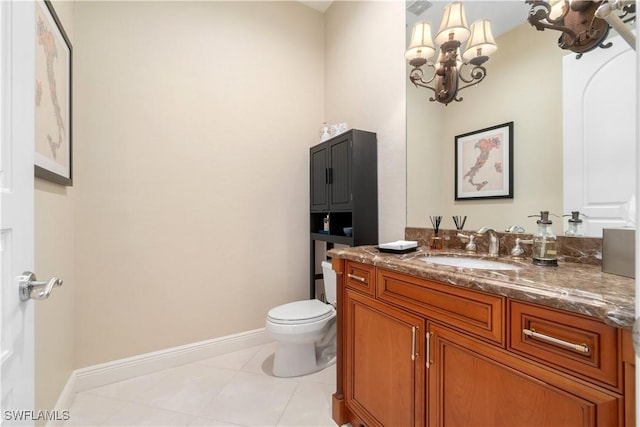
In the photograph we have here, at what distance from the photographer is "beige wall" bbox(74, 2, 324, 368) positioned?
183 centimetres

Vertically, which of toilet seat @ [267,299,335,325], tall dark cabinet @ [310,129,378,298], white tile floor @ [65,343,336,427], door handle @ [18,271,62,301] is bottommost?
white tile floor @ [65,343,336,427]

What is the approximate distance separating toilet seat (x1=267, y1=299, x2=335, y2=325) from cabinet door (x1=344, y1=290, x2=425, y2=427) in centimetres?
47

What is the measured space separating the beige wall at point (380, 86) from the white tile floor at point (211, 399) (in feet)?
3.75

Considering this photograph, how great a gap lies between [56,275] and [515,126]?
2.38 meters

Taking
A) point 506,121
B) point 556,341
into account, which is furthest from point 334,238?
point 556,341

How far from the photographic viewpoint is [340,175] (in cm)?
211

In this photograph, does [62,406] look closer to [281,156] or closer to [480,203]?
[281,156]

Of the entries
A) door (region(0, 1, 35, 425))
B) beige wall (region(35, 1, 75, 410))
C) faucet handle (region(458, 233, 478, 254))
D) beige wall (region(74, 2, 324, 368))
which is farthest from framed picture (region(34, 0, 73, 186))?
faucet handle (region(458, 233, 478, 254))

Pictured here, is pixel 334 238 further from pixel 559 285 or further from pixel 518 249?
pixel 559 285

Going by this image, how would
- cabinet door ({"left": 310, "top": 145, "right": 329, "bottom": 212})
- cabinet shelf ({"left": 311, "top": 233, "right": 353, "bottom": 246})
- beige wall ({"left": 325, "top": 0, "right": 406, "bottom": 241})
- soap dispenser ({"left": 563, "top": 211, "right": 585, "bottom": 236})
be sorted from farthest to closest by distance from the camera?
cabinet door ({"left": 310, "top": 145, "right": 329, "bottom": 212})
cabinet shelf ({"left": 311, "top": 233, "right": 353, "bottom": 246})
beige wall ({"left": 325, "top": 0, "right": 406, "bottom": 241})
soap dispenser ({"left": 563, "top": 211, "right": 585, "bottom": 236})

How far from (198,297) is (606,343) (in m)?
2.21

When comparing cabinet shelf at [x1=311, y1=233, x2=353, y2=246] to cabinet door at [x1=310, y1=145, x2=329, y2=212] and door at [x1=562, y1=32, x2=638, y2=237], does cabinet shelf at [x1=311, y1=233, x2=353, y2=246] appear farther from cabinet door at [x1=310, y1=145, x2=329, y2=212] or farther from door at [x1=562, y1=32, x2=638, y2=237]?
door at [x1=562, y1=32, x2=638, y2=237]

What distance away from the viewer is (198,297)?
216cm

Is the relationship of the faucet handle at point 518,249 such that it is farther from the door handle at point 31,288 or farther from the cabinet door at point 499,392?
the door handle at point 31,288
